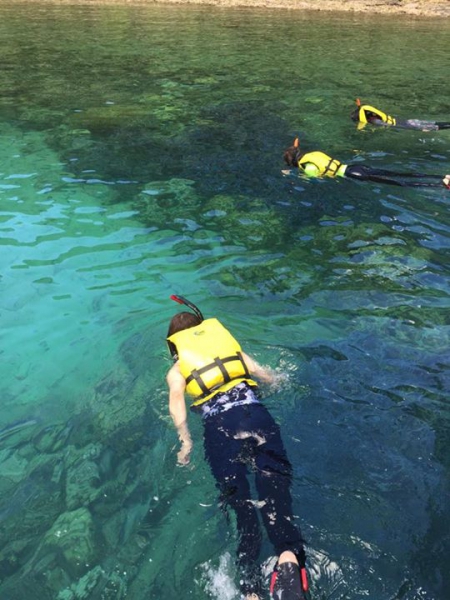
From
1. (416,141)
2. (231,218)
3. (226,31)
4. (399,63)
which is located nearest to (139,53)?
(226,31)

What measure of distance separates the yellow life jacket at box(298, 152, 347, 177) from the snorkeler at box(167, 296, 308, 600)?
6.97 meters

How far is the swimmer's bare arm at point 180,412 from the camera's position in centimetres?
518

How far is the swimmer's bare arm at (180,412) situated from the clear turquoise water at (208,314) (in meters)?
0.16

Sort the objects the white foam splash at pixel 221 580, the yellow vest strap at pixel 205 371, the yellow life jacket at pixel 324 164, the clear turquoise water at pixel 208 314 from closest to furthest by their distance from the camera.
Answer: the white foam splash at pixel 221 580 < the clear turquoise water at pixel 208 314 < the yellow vest strap at pixel 205 371 < the yellow life jacket at pixel 324 164

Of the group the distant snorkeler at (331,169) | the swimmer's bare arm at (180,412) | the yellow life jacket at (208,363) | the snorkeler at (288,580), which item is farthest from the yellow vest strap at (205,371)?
the distant snorkeler at (331,169)

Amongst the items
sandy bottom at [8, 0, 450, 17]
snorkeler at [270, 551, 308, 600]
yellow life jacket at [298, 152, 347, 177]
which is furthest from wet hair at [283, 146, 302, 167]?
sandy bottom at [8, 0, 450, 17]

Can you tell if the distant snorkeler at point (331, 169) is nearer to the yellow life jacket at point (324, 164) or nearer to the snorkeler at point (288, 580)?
the yellow life jacket at point (324, 164)

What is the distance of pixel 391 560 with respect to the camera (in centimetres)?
419

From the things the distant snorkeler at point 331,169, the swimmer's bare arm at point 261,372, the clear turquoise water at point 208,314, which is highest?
the distant snorkeler at point 331,169

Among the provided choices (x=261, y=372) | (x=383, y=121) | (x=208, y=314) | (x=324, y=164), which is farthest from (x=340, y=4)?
(x=261, y=372)

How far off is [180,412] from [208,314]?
2.71m

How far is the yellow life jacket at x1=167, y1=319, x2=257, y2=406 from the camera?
5.30 metres

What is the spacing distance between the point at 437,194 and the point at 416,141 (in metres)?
4.62

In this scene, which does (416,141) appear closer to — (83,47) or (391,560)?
(391,560)
